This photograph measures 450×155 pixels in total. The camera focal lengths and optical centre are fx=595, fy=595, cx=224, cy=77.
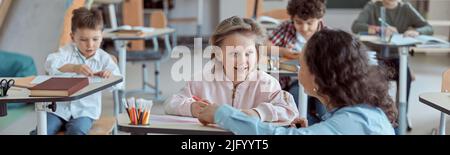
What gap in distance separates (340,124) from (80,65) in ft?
5.02

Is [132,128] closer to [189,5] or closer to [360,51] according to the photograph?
[360,51]

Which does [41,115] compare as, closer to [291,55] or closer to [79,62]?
[79,62]

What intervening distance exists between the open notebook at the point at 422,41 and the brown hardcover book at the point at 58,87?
2.05m

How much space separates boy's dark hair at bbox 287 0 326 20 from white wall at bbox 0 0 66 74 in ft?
5.90

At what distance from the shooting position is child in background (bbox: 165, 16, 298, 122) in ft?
6.33

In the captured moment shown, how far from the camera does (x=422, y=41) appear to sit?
137 inches

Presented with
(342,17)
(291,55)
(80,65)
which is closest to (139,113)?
(80,65)

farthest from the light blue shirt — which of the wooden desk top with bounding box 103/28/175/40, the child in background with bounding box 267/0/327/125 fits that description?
the wooden desk top with bounding box 103/28/175/40

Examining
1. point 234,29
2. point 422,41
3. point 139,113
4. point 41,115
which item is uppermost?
point 234,29

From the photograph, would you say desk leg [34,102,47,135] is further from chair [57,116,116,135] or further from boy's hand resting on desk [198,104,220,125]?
boy's hand resting on desk [198,104,220,125]

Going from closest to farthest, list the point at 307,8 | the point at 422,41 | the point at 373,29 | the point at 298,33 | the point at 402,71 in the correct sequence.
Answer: the point at 307,8
the point at 298,33
the point at 422,41
the point at 402,71
the point at 373,29
